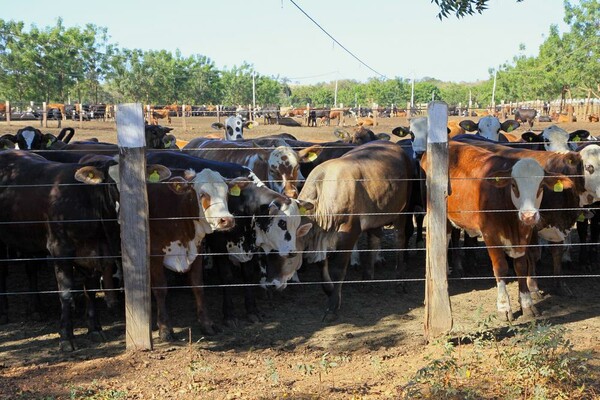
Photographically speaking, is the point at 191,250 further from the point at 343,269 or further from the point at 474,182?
the point at 474,182

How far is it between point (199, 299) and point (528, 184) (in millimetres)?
3713

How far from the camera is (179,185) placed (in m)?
7.19

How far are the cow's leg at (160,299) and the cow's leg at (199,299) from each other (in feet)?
1.19

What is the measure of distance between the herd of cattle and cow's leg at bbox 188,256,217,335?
2 centimetres

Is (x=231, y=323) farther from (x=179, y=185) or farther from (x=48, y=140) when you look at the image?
(x=48, y=140)

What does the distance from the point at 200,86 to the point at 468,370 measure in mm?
78198

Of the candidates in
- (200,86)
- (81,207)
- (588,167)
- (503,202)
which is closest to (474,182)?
(503,202)

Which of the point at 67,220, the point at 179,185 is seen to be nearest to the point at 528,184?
the point at 179,185

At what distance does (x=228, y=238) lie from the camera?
26.8 feet

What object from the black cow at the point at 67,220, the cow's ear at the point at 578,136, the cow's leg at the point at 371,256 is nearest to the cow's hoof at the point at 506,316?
the cow's leg at the point at 371,256

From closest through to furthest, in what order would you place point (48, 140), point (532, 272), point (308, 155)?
point (532, 272)
point (308, 155)
point (48, 140)

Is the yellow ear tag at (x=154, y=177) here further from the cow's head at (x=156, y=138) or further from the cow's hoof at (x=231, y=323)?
the cow's head at (x=156, y=138)

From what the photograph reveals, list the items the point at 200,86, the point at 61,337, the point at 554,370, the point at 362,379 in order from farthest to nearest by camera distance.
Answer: the point at 200,86 → the point at 61,337 → the point at 362,379 → the point at 554,370

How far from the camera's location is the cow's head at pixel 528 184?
7203 mm
